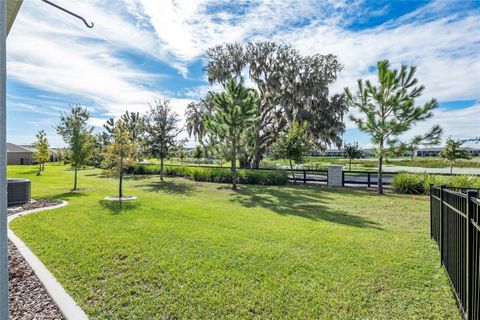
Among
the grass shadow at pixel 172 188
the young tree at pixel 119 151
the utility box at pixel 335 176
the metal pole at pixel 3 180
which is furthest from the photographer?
the utility box at pixel 335 176

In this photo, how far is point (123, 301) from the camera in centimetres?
316

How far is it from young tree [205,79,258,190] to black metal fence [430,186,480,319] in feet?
38.1

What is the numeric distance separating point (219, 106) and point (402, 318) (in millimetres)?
13354

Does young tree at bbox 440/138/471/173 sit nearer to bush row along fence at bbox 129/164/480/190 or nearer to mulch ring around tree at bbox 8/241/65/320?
bush row along fence at bbox 129/164/480/190

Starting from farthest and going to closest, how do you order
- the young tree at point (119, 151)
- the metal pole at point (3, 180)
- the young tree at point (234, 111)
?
the young tree at point (234, 111) < the young tree at point (119, 151) < the metal pole at point (3, 180)

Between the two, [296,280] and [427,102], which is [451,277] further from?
[427,102]

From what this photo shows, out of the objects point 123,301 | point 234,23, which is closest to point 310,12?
point 234,23

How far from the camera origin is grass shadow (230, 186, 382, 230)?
7658 mm

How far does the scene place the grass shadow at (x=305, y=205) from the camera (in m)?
7.66

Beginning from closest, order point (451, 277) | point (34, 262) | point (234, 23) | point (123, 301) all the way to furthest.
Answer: point (123, 301)
point (451, 277)
point (34, 262)
point (234, 23)

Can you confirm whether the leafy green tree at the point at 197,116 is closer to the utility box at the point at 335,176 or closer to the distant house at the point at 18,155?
the utility box at the point at 335,176

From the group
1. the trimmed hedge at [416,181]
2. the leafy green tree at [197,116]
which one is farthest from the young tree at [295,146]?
the leafy green tree at [197,116]

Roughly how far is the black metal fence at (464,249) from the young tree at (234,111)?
1162cm

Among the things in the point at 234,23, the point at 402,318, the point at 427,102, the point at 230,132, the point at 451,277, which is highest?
the point at 234,23
